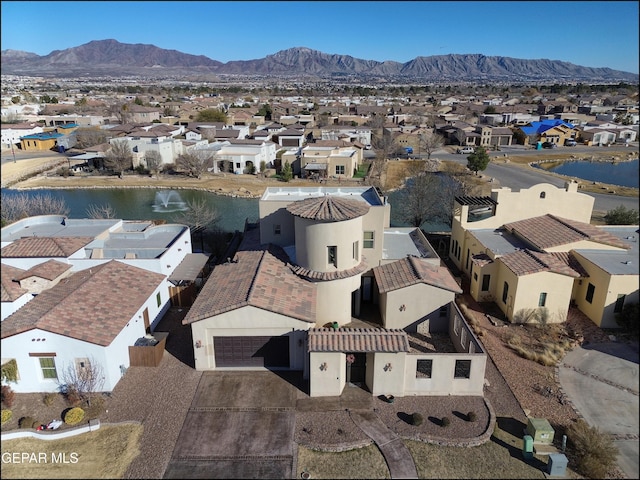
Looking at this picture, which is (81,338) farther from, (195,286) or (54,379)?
(195,286)

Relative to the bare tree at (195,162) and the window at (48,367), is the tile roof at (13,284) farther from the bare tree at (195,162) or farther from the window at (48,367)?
the bare tree at (195,162)

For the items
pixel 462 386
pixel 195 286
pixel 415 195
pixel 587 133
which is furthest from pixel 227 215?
pixel 587 133

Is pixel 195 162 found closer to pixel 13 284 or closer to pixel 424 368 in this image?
pixel 13 284

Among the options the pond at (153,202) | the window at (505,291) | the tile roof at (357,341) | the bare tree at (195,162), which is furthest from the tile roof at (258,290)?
the bare tree at (195,162)

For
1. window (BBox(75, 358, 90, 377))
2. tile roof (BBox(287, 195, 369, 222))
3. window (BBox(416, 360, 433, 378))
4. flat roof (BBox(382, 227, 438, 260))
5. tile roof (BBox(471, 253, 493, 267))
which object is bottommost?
window (BBox(416, 360, 433, 378))

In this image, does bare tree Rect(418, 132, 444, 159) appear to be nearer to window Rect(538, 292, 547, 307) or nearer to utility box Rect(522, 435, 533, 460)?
window Rect(538, 292, 547, 307)

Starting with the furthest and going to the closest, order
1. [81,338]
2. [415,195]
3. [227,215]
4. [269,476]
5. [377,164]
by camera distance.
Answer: [377,164] → [227,215] → [415,195] → [81,338] → [269,476]

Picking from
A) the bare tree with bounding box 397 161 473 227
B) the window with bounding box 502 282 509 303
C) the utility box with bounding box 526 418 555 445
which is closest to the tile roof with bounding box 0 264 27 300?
the utility box with bounding box 526 418 555 445
